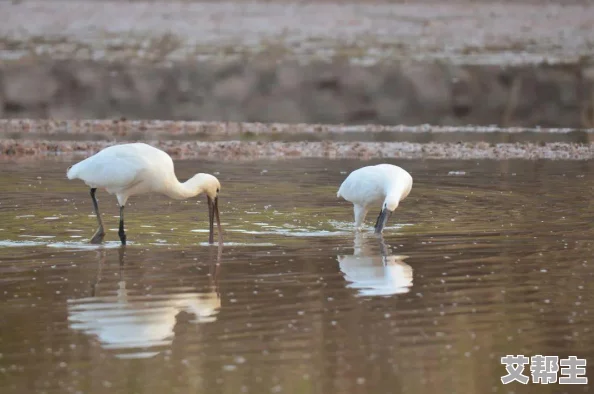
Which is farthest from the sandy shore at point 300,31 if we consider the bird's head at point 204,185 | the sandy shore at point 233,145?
the bird's head at point 204,185

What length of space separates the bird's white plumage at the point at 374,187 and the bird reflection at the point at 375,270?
120cm

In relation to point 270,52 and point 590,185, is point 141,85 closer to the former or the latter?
point 270,52

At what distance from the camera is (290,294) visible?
11109 millimetres

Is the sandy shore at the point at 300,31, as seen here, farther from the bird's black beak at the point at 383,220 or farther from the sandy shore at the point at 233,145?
the bird's black beak at the point at 383,220

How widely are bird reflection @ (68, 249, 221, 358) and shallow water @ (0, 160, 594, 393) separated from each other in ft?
0.07

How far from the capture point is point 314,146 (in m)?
26.9

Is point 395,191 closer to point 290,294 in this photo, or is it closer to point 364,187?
point 364,187

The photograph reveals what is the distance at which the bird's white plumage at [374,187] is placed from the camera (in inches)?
607

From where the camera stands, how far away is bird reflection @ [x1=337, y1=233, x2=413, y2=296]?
449 inches

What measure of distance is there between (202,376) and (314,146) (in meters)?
18.6

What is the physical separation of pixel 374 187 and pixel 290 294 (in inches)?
184

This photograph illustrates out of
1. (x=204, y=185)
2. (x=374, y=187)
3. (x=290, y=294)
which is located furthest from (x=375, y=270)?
(x=374, y=187)

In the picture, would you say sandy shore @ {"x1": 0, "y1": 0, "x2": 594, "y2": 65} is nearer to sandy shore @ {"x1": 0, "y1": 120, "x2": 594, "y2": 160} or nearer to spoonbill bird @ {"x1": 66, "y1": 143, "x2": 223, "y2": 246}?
sandy shore @ {"x1": 0, "y1": 120, "x2": 594, "y2": 160}

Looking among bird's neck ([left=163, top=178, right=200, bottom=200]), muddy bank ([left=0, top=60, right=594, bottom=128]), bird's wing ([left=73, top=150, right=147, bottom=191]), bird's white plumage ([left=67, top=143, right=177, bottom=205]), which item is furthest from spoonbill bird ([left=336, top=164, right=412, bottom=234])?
muddy bank ([left=0, top=60, right=594, bottom=128])
